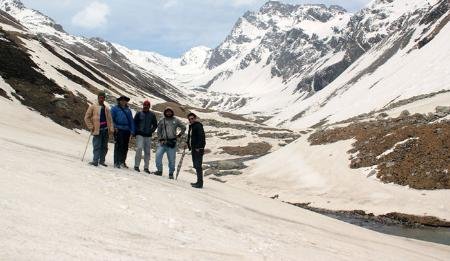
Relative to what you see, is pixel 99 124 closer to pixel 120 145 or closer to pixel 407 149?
pixel 120 145

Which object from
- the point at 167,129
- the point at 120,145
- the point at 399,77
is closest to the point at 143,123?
the point at 167,129

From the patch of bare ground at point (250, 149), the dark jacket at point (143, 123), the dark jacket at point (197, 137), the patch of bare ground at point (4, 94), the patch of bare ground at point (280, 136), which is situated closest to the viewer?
the dark jacket at point (197, 137)

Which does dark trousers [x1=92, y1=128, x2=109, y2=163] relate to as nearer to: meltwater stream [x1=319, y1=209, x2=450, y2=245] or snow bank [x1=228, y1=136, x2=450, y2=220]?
meltwater stream [x1=319, y1=209, x2=450, y2=245]

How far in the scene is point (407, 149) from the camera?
3272 cm

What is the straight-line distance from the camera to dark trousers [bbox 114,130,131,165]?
67.4ft

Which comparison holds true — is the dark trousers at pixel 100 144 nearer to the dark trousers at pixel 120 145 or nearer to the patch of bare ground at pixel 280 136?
the dark trousers at pixel 120 145

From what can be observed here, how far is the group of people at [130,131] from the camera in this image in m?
19.1

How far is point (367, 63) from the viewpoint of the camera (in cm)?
19538

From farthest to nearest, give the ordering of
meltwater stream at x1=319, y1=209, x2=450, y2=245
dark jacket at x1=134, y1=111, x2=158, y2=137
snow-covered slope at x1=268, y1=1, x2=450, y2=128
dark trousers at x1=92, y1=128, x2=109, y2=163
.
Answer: snow-covered slope at x1=268, y1=1, x2=450, y2=128, meltwater stream at x1=319, y1=209, x2=450, y2=245, dark jacket at x1=134, y1=111, x2=158, y2=137, dark trousers at x1=92, y1=128, x2=109, y2=163

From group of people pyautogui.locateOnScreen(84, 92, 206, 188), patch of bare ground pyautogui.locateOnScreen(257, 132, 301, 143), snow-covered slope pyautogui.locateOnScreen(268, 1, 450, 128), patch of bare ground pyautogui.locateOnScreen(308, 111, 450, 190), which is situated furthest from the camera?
snow-covered slope pyautogui.locateOnScreen(268, 1, 450, 128)

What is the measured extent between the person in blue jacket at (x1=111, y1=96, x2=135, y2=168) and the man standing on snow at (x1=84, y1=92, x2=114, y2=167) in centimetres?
89

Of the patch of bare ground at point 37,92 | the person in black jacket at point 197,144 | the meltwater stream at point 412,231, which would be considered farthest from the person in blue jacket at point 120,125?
the patch of bare ground at point 37,92

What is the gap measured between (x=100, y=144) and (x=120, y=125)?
159 cm

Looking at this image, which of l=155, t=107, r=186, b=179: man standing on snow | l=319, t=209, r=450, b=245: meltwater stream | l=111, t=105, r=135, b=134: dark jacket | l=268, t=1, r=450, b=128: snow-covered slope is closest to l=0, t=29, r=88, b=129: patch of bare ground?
l=155, t=107, r=186, b=179: man standing on snow
